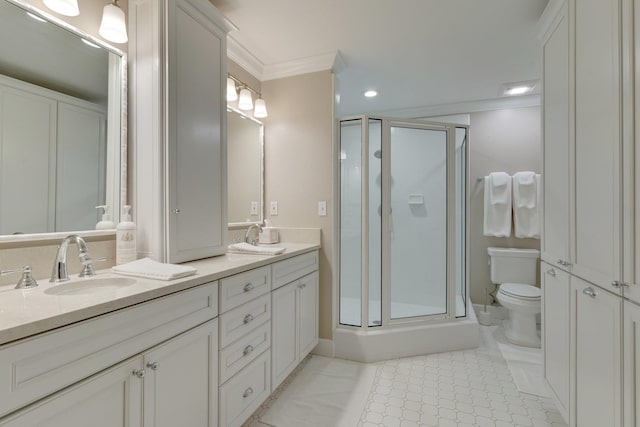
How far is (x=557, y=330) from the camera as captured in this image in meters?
1.60

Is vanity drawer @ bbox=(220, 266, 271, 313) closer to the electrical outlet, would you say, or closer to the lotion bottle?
the lotion bottle

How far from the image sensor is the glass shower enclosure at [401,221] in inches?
98.2

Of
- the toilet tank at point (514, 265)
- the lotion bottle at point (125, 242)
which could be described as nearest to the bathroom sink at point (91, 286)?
the lotion bottle at point (125, 242)

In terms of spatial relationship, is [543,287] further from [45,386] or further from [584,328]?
[45,386]

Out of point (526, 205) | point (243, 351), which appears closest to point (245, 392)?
point (243, 351)

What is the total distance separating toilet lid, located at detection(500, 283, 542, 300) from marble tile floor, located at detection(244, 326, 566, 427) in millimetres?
578

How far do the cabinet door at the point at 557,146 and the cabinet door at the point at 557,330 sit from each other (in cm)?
11

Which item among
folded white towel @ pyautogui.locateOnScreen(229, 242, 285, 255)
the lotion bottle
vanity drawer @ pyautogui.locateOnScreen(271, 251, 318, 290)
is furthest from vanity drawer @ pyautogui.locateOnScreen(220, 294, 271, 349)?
the lotion bottle

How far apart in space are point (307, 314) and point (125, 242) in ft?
4.25

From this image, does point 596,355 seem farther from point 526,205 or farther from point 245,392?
point 526,205

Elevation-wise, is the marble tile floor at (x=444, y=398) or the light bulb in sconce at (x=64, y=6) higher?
the light bulb in sconce at (x=64, y=6)

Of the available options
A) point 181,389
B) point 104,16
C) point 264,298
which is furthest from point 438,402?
point 104,16

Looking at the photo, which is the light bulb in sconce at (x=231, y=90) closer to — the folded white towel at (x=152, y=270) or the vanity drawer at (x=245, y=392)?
the folded white towel at (x=152, y=270)

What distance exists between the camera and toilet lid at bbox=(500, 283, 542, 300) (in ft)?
8.49
